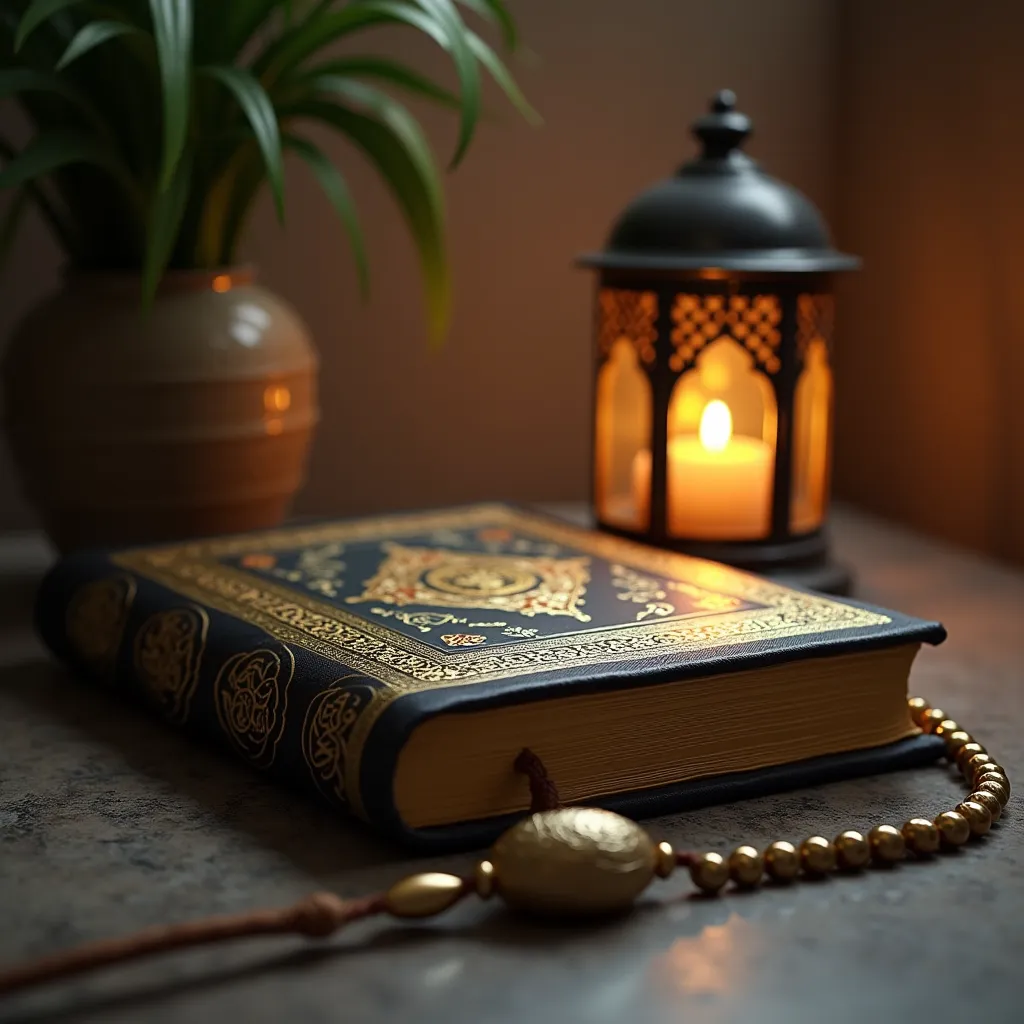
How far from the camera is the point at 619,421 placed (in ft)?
3.84

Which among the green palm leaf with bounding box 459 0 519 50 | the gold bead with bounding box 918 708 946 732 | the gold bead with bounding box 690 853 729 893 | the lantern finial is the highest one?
the green palm leaf with bounding box 459 0 519 50

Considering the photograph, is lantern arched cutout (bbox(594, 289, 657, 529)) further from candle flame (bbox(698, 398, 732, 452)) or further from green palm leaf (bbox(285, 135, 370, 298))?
green palm leaf (bbox(285, 135, 370, 298))

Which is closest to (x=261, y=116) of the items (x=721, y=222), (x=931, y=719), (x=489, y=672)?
(x=721, y=222)

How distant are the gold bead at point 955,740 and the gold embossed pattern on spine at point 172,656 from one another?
403 millimetres

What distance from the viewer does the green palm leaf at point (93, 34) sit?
0.93m

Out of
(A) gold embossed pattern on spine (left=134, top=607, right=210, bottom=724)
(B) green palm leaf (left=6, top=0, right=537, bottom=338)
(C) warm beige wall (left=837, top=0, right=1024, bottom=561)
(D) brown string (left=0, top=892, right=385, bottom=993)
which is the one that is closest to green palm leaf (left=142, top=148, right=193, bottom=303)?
(B) green palm leaf (left=6, top=0, right=537, bottom=338)

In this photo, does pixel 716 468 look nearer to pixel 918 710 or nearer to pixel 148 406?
pixel 918 710

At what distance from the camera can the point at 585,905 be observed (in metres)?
0.62

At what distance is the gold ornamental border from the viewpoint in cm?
76

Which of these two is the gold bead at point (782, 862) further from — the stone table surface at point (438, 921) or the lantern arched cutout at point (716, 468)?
the lantern arched cutout at point (716, 468)

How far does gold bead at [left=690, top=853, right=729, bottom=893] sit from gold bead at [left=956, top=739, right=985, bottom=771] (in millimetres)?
201

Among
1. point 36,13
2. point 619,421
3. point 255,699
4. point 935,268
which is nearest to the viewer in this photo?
point 255,699

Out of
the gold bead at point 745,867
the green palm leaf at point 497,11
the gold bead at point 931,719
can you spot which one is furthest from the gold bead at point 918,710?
the green palm leaf at point 497,11

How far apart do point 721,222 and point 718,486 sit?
0.61ft
